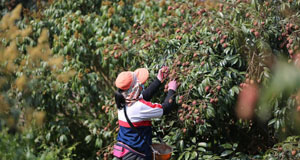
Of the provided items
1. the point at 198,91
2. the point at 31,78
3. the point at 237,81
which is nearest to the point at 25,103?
the point at 31,78

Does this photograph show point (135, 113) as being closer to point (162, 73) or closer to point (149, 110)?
point (149, 110)

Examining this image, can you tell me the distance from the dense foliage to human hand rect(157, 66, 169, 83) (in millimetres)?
66

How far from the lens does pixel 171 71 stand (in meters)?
3.18

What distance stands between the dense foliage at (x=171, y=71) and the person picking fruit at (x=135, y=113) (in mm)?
187

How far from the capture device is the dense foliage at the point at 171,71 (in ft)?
10.1

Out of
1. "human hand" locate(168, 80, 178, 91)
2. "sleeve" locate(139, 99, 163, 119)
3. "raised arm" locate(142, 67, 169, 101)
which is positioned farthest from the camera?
"raised arm" locate(142, 67, 169, 101)

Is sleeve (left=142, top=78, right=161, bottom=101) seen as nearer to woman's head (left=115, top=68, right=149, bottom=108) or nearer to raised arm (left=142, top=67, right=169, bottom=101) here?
raised arm (left=142, top=67, right=169, bottom=101)

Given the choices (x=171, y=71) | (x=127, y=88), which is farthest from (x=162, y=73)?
(x=127, y=88)

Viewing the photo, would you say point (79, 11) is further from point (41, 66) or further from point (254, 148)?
point (254, 148)

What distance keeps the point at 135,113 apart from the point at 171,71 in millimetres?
435

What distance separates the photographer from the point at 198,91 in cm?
316

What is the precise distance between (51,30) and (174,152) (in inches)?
94.4

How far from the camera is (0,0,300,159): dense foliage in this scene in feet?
10.1

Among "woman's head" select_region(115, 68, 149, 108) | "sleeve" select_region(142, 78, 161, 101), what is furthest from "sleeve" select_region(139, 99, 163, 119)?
"sleeve" select_region(142, 78, 161, 101)
